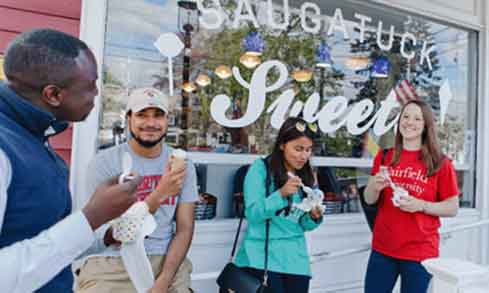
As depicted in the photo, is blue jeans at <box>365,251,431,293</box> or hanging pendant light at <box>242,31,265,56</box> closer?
blue jeans at <box>365,251,431,293</box>

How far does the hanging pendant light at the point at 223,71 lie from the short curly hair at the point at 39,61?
1.51 metres

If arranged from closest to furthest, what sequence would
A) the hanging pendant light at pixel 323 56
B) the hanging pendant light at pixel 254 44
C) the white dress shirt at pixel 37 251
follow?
the white dress shirt at pixel 37 251, the hanging pendant light at pixel 254 44, the hanging pendant light at pixel 323 56

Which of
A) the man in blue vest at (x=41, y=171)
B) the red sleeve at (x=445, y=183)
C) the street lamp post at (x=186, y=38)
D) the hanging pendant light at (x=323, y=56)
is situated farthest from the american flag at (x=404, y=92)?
the man in blue vest at (x=41, y=171)

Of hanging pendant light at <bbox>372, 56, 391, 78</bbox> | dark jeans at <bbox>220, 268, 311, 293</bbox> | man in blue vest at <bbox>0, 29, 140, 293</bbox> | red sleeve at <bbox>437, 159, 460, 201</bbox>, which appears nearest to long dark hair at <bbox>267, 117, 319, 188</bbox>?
dark jeans at <bbox>220, 268, 311, 293</bbox>

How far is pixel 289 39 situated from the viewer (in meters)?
2.55

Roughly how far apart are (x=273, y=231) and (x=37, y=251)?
122 centimetres

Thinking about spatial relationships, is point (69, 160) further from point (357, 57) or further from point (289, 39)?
point (357, 57)

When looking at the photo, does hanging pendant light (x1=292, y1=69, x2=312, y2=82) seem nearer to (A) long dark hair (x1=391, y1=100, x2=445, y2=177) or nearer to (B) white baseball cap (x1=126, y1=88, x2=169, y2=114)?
(A) long dark hair (x1=391, y1=100, x2=445, y2=177)

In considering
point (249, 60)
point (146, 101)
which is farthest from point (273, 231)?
point (249, 60)

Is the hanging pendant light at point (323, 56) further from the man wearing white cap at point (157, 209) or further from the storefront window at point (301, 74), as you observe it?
the man wearing white cap at point (157, 209)

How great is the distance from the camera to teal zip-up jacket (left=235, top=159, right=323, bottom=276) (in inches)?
68.8

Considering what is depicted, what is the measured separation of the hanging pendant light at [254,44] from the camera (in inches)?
94.3

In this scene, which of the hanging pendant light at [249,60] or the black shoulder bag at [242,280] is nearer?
the black shoulder bag at [242,280]

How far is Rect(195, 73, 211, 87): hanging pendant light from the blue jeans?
127cm
